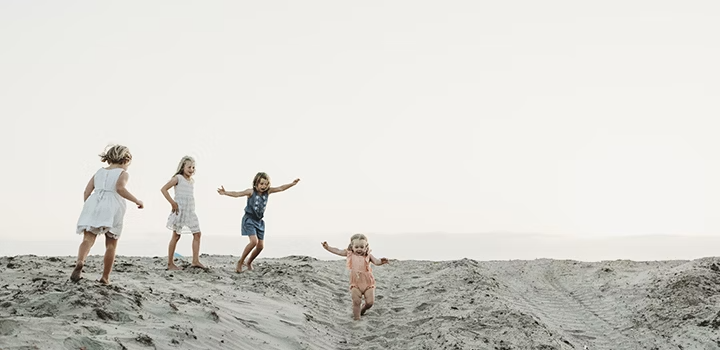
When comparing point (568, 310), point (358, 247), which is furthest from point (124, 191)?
point (568, 310)

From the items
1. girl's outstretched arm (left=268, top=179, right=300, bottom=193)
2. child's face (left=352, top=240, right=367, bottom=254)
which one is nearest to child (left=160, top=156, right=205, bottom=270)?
girl's outstretched arm (left=268, top=179, right=300, bottom=193)

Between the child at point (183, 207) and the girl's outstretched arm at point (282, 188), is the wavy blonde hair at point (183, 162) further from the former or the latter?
the girl's outstretched arm at point (282, 188)

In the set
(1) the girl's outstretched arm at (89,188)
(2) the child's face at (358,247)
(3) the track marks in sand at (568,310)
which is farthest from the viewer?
(2) the child's face at (358,247)

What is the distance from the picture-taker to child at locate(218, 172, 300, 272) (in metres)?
11.8

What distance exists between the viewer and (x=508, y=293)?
11750mm

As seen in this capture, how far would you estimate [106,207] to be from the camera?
7816 mm

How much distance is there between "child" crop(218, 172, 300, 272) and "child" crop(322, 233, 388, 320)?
97.5 inches

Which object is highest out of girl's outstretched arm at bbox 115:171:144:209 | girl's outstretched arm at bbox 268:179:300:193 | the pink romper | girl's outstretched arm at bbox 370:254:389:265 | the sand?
girl's outstretched arm at bbox 268:179:300:193

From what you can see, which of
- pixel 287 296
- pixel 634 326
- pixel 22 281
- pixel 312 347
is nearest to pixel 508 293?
pixel 634 326

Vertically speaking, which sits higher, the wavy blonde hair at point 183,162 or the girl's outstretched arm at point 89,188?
A: the wavy blonde hair at point 183,162

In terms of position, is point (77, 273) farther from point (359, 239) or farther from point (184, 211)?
point (359, 239)

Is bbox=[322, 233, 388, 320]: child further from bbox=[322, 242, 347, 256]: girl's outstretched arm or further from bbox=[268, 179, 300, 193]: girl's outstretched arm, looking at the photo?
bbox=[268, 179, 300, 193]: girl's outstretched arm

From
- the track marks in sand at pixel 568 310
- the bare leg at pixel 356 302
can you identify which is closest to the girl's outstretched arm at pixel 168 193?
the bare leg at pixel 356 302

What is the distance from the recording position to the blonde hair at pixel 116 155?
810 centimetres
